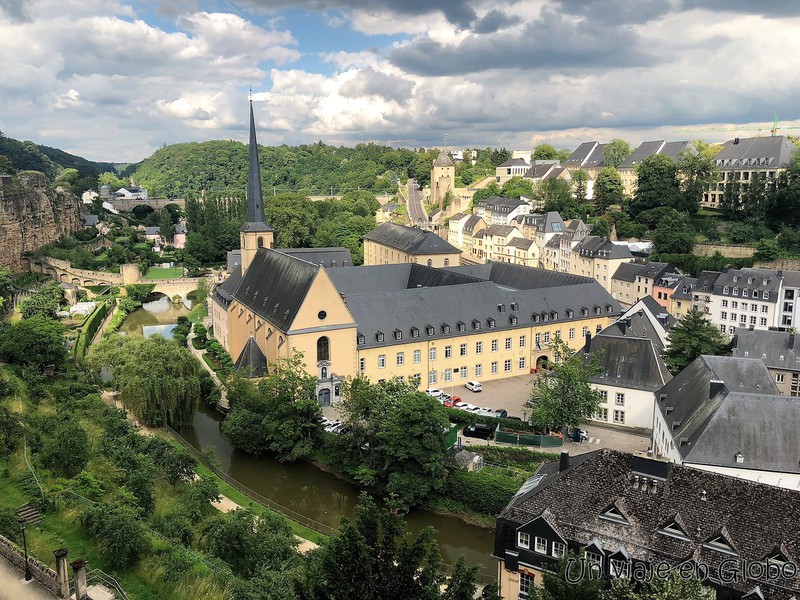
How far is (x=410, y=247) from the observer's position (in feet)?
222

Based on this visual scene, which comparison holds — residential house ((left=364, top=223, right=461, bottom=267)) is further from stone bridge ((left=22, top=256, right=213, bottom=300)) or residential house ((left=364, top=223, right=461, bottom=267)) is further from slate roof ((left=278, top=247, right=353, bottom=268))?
stone bridge ((left=22, top=256, right=213, bottom=300))

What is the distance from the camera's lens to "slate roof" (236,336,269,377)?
1539 inches

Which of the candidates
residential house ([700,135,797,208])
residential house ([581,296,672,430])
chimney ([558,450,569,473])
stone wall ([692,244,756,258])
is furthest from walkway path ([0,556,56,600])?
residential house ([700,135,797,208])

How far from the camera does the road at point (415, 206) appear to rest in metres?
111

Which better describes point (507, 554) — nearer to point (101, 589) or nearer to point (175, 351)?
→ point (101, 589)

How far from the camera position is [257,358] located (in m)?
40.1

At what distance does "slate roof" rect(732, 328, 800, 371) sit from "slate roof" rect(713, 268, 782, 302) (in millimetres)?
12577

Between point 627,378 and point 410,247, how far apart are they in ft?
118

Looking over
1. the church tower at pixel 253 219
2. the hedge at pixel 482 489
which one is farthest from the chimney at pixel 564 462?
the church tower at pixel 253 219

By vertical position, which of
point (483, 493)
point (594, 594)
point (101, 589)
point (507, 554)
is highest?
point (594, 594)

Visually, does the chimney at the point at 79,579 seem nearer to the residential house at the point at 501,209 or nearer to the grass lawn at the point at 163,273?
the grass lawn at the point at 163,273

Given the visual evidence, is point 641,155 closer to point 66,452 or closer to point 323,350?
point 323,350

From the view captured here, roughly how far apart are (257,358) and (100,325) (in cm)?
3006

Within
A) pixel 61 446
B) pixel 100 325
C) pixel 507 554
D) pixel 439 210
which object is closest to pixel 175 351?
pixel 61 446
